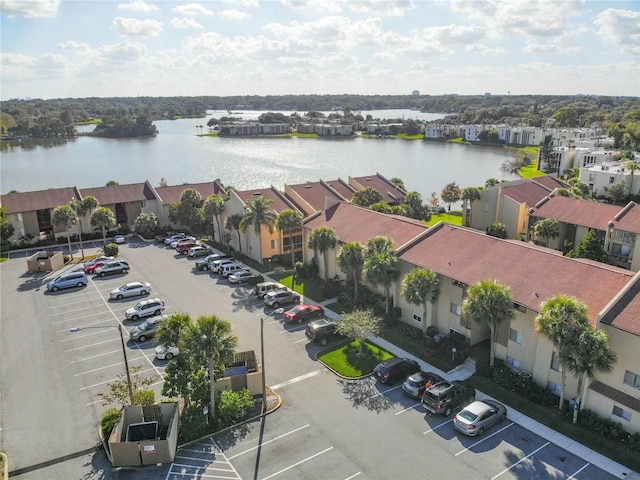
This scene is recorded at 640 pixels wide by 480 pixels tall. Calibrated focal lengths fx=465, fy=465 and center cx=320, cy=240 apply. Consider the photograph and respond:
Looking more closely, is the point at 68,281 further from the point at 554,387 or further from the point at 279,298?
the point at 554,387

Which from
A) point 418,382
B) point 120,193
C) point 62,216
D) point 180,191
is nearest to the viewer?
point 418,382

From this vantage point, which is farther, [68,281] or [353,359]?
[68,281]

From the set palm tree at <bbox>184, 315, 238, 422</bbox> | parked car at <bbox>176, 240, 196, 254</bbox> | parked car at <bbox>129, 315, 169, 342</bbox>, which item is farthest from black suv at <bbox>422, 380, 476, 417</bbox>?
parked car at <bbox>176, 240, 196, 254</bbox>

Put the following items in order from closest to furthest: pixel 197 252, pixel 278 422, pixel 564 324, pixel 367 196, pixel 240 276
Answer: pixel 564 324 → pixel 278 422 → pixel 240 276 → pixel 197 252 → pixel 367 196

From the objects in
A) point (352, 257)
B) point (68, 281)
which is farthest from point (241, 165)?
point (352, 257)

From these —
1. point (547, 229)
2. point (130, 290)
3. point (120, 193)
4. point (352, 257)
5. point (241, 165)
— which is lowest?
point (241, 165)

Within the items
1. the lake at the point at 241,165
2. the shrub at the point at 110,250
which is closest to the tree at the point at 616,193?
the lake at the point at 241,165

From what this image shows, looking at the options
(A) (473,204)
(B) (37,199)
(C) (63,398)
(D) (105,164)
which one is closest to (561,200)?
(A) (473,204)
